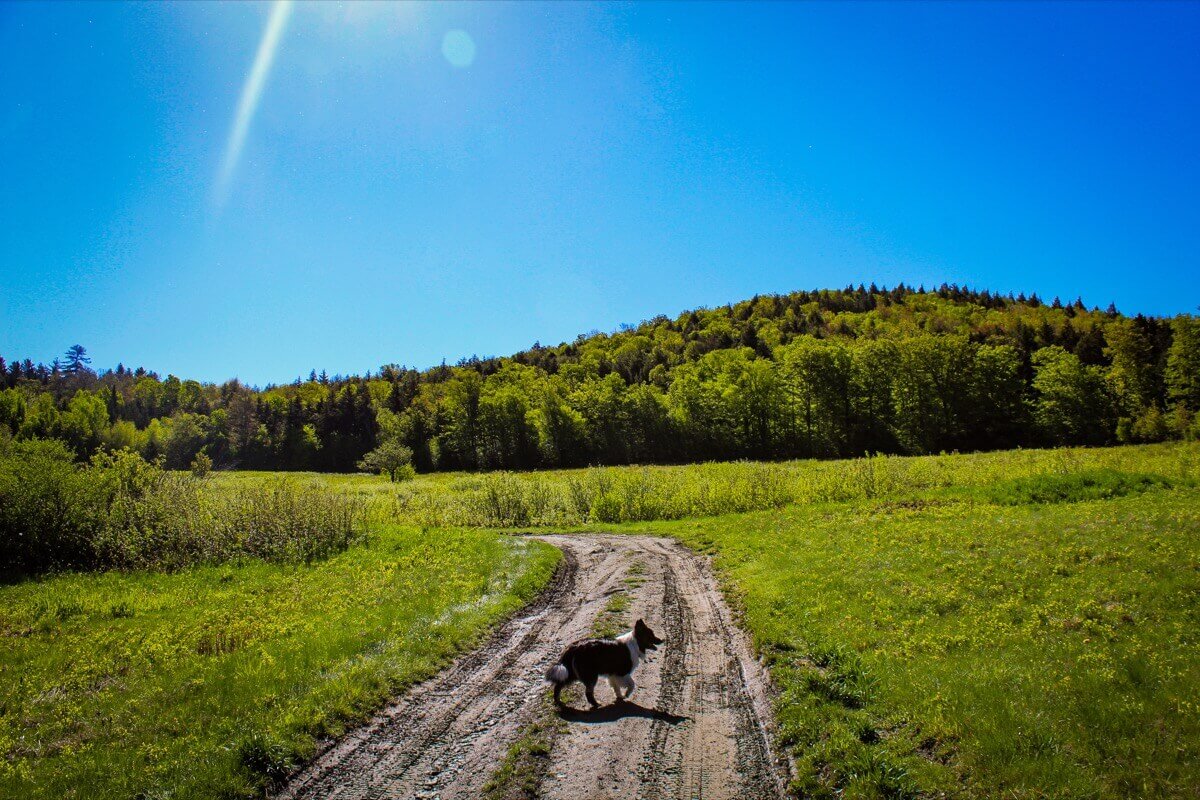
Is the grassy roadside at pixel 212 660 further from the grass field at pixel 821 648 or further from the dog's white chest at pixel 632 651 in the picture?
the dog's white chest at pixel 632 651

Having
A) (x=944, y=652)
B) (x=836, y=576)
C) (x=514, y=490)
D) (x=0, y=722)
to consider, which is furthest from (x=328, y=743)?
(x=514, y=490)

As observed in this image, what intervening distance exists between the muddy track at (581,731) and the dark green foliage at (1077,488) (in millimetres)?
19727

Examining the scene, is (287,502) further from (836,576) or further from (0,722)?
(836,576)

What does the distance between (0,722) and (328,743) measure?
18.8ft

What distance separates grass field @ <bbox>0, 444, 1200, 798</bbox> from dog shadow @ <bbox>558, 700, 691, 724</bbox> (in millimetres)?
1764

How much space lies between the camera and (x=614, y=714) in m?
8.84

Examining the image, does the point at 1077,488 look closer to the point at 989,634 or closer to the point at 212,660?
A: the point at 989,634

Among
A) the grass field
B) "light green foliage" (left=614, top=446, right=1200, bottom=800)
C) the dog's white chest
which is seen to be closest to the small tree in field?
the grass field

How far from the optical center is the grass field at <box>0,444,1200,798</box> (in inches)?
280

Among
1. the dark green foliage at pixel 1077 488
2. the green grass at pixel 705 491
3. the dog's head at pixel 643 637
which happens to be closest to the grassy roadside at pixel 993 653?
the dog's head at pixel 643 637

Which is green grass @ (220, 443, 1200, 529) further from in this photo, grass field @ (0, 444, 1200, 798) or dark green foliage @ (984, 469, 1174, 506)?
grass field @ (0, 444, 1200, 798)

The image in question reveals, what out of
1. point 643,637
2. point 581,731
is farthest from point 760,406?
point 581,731

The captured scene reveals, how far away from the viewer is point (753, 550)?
21.2m

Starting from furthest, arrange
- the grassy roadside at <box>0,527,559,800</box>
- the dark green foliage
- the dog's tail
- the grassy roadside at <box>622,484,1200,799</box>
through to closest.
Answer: the dark green foliage, the dog's tail, the grassy roadside at <box>0,527,559,800</box>, the grassy roadside at <box>622,484,1200,799</box>
